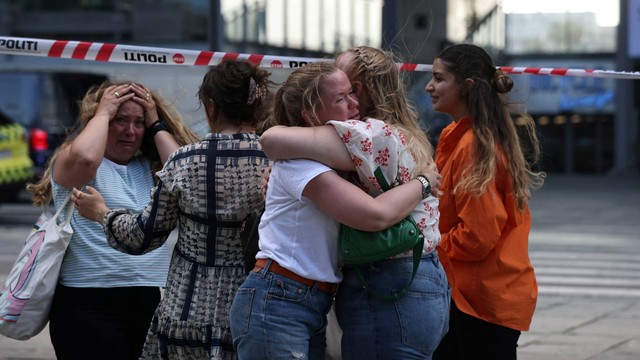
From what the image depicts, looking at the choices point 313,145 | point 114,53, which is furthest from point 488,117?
point 114,53

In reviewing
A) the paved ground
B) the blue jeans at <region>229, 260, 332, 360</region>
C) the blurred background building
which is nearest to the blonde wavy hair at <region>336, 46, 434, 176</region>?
the blue jeans at <region>229, 260, 332, 360</region>

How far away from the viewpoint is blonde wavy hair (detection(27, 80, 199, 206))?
4348 mm

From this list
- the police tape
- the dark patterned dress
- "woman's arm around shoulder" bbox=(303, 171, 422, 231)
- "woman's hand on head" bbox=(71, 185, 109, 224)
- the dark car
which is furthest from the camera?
the dark car

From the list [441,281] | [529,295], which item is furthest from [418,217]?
[529,295]

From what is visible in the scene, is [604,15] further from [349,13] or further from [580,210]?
[580,210]

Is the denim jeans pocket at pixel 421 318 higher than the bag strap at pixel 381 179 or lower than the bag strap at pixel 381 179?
lower

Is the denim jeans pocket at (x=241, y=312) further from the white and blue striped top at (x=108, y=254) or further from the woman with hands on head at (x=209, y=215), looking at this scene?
the white and blue striped top at (x=108, y=254)

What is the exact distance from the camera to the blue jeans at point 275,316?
10.6 ft

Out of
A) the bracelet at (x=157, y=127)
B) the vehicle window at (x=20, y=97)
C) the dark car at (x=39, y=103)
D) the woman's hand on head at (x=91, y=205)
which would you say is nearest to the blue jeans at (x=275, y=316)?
the woman's hand on head at (x=91, y=205)

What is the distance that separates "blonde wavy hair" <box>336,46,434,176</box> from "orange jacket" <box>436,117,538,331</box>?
28.1 inches

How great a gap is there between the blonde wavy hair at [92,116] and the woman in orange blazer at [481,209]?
917 mm

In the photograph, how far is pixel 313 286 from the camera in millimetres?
3295

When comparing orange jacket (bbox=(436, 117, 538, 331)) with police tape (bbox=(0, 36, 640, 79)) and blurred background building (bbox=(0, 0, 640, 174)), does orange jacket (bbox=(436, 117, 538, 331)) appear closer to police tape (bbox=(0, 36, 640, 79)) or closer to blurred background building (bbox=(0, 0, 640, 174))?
police tape (bbox=(0, 36, 640, 79))

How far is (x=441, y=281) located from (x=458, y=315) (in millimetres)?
921
